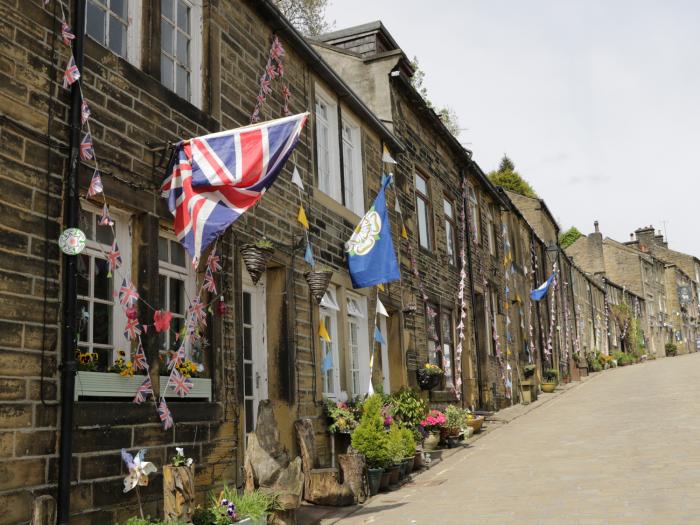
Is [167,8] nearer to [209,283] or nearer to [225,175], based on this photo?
[225,175]

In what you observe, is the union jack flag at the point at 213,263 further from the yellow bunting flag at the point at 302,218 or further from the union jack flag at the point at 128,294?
the yellow bunting flag at the point at 302,218

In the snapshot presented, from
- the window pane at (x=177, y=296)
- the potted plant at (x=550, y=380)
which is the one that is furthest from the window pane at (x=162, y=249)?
the potted plant at (x=550, y=380)

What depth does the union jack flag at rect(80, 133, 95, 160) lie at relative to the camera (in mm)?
6332

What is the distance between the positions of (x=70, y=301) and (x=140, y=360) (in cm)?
106

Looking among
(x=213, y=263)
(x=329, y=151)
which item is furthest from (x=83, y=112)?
(x=329, y=151)

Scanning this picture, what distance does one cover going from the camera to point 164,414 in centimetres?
692

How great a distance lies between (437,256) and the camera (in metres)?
17.5

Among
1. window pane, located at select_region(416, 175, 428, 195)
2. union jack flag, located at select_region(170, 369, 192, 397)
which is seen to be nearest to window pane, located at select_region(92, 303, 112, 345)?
union jack flag, located at select_region(170, 369, 192, 397)

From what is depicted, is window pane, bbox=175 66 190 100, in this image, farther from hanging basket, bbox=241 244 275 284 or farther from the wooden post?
the wooden post

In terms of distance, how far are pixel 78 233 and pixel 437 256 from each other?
1235 cm

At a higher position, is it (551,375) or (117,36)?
(117,36)

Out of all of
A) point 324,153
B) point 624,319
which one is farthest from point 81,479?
point 624,319

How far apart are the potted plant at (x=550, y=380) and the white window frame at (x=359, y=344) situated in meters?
16.4

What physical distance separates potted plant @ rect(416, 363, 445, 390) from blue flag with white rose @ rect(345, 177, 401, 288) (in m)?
3.43
